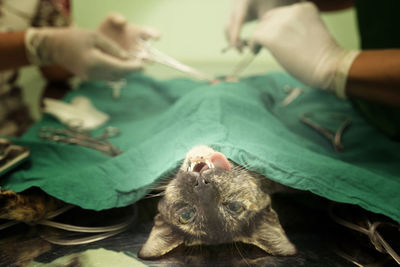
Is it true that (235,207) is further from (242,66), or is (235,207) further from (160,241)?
(242,66)

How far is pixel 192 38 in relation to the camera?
1.70m

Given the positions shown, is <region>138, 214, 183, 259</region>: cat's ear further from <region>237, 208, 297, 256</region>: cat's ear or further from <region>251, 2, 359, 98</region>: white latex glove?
<region>251, 2, 359, 98</region>: white latex glove

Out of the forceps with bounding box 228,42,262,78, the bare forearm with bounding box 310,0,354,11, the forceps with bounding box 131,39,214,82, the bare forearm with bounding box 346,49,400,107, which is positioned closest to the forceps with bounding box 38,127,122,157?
the forceps with bounding box 131,39,214,82

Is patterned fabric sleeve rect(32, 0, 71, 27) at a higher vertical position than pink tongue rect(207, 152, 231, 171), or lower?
higher

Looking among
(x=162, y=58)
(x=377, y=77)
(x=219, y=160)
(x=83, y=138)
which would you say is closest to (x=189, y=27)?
(x=162, y=58)

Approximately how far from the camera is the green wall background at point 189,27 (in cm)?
161

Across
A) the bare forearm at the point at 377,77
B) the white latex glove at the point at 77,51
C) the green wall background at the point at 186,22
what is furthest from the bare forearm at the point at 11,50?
the bare forearm at the point at 377,77

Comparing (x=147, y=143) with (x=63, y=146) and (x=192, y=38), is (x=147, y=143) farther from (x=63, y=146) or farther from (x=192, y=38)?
(x=192, y=38)

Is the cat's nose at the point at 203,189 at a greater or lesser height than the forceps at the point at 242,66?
greater

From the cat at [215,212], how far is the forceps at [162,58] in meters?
0.84

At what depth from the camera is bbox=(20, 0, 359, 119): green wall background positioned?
63.5 inches

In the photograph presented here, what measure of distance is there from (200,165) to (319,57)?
0.71 meters

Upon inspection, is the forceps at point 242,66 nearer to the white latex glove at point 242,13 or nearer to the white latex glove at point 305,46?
the white latex glove at point 242,13

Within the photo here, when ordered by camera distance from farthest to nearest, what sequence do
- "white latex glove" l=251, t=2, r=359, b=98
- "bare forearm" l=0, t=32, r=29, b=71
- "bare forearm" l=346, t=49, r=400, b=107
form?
"bare forearm" l=0, t=32, r=29, b=71
"white latex glove" l=251, t=2, r=359, b=98
"bare forearm" l=346, t=49, r=400, b=107
